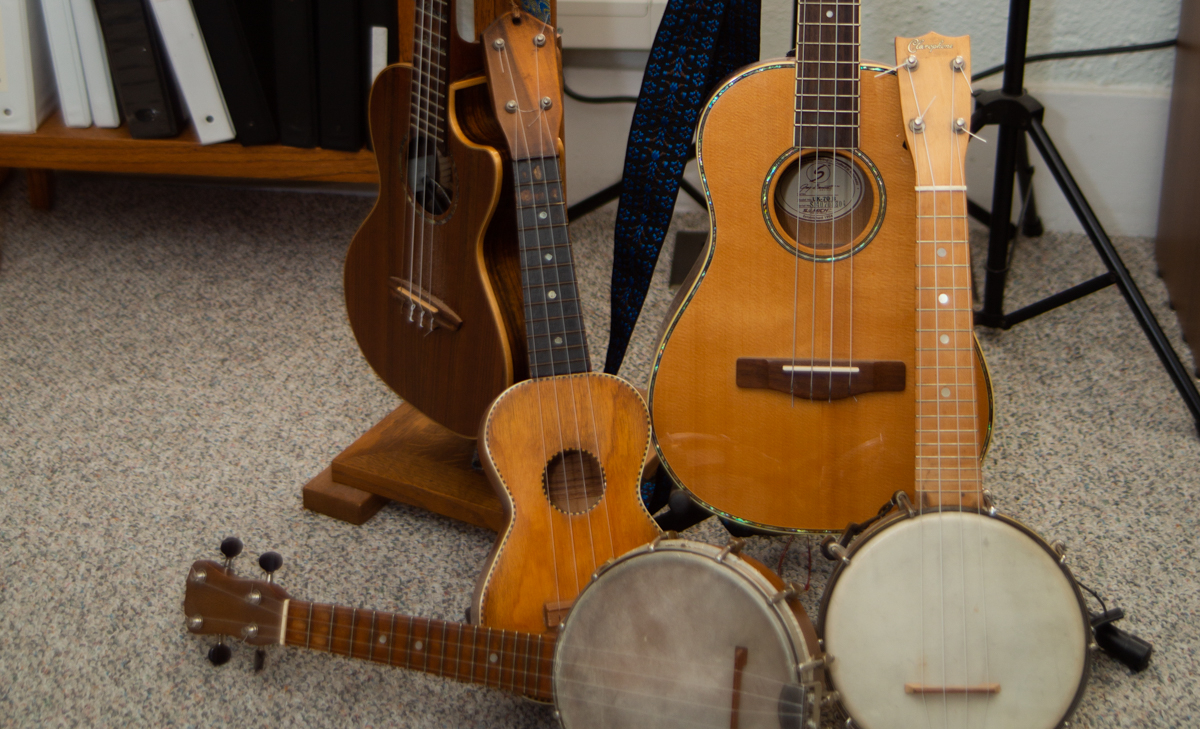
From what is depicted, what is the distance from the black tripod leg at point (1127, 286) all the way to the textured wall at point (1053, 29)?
1.50 ft

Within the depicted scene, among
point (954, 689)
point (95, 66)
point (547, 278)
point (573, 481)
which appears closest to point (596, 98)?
point (95, 66)

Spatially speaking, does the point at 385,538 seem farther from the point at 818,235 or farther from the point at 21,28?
the point at 21,28

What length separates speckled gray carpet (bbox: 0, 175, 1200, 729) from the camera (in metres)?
1.00

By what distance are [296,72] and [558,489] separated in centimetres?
91

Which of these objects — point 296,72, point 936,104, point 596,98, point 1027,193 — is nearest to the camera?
point 936,104

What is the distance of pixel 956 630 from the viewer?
2.67 feet

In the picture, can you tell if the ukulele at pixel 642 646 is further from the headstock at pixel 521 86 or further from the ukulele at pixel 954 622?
the headstock at pixel 521 86

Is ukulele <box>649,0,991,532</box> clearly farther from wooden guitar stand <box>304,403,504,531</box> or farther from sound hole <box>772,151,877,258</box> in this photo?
wooden guitar stand <box>304,403,504,531</box>

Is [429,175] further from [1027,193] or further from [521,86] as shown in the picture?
[1027,193]

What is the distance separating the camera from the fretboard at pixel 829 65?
0.95m

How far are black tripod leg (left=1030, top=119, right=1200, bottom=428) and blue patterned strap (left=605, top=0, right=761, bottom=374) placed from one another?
44cm

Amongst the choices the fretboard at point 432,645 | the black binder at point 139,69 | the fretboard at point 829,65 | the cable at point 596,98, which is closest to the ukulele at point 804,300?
the fretboard at point 829,65

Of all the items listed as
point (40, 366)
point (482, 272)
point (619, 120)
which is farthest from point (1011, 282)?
point (40, 366)

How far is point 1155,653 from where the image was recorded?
39.9 inches
